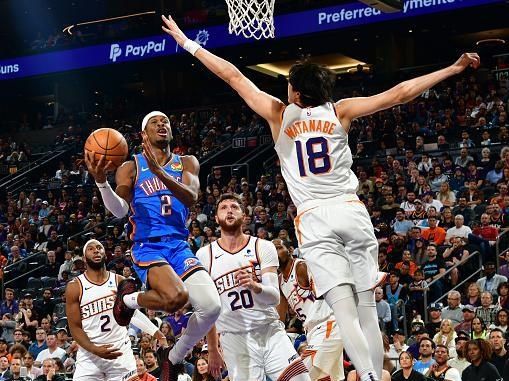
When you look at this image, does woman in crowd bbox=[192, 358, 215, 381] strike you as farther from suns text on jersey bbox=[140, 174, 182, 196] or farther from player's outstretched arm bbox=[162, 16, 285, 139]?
player's outstretched arm bbox=[162, 16, 285, 139]

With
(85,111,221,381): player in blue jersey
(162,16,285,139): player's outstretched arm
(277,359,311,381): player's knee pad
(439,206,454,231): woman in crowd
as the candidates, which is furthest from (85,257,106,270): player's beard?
(439,206,454,231): woman in crowd

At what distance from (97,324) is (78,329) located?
37 centimetres

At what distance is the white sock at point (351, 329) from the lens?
214 inches

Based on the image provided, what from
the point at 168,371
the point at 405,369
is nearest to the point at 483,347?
the point at 405,369

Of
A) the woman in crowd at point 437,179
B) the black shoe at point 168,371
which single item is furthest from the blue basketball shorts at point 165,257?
the woman in crowd at point 437,179

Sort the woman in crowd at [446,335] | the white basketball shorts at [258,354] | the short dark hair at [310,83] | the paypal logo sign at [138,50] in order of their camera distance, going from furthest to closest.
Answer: the paypal logo sign at [138,50] → the woman in crowd at [446,335] → the white basketball shorts at [258,354] → the short dark hair at [310,83]

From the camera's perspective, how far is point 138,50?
28000 millimetres

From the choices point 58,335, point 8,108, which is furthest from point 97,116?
point 58,335

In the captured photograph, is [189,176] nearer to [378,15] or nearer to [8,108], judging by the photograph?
[378,15]

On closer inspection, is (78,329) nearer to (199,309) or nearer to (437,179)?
(199,309)

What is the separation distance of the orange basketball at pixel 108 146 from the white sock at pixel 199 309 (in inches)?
45.6

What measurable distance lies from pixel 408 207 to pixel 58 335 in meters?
6.75

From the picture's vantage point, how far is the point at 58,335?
51.5ft

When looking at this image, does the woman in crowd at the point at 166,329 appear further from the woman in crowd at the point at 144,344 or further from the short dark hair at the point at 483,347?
the short dark hair at the point at 483,347
